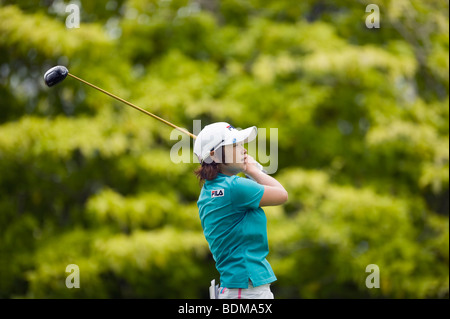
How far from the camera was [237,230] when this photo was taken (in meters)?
2.50

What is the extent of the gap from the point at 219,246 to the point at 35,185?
199 inches

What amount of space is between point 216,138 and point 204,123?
14.9 feet

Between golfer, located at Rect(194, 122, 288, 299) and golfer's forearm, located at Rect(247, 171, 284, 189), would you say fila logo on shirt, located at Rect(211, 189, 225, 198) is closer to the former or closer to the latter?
golfer, located at Rect(194, 122, 288, 299)

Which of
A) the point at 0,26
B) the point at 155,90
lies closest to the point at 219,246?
the point at 155,90

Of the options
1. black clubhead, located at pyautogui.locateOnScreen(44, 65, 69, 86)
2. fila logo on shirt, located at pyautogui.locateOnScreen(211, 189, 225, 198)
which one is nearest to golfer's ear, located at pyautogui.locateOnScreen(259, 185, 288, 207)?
fila logo on shirt, located at pyautogui.locateOnScreen(211, 189, 225, 198)

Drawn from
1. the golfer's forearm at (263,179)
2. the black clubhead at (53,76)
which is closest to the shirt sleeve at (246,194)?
the golfer's forearm at (263,179)

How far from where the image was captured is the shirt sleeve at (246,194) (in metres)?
2.45

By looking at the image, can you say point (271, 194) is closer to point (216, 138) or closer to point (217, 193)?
point (217, 193)

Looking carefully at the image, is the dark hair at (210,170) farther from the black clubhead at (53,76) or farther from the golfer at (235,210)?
the black clubhead at (53,76)

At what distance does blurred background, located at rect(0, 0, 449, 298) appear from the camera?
20.0ft

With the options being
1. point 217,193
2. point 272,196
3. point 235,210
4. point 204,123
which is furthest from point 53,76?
point 204,123

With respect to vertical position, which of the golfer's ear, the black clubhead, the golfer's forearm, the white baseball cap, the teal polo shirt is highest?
the black clubhead

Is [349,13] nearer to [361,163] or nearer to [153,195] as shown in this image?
[361,163]

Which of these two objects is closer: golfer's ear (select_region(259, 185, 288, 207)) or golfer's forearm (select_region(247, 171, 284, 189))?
golfer's ear (select_region(259, 185, 288, 207))
